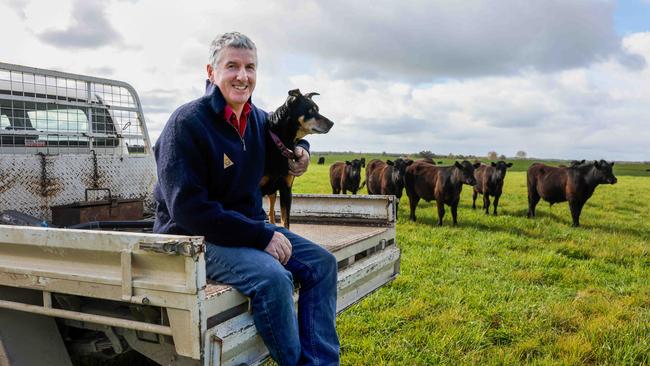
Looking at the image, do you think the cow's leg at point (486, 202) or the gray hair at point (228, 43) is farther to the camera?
the cow's leg at point (486, 202)

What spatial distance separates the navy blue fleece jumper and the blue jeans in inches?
5.0

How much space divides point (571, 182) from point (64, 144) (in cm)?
1152

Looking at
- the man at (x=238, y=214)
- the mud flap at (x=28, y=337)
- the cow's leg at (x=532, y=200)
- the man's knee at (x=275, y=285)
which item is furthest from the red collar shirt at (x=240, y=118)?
the cow's leg at (x=532, y=200)

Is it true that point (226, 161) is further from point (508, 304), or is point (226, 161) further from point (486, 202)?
point (486, 202)

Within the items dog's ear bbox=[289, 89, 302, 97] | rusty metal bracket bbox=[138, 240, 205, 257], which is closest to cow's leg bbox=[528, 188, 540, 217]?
dog's ear bbox=[289, 89, 302, 97]

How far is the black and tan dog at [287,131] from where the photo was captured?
11.9ft

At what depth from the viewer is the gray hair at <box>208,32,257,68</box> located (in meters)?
2.61

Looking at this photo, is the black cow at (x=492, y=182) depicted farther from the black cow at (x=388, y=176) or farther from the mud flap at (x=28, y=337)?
the mud flap at (x=28, y=337)

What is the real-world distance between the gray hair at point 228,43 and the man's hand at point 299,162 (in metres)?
1.00

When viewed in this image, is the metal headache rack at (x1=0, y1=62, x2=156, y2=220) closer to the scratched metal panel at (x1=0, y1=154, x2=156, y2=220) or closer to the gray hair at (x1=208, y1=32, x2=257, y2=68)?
the scratched metal panel at (x1=0, y1=154, x2=156, y2=220)

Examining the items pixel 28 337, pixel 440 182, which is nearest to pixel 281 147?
pixel 28 337

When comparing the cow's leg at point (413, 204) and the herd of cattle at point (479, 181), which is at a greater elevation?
the herd of cattle at point (479, 181)

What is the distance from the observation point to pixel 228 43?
2607 millimetres

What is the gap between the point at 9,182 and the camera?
3801 mm
